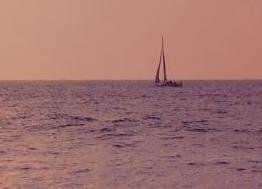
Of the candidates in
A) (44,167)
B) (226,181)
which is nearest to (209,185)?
(226,181)

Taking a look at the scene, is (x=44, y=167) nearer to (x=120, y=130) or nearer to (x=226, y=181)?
(x=226, y=181)

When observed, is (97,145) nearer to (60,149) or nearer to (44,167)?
(60,149)

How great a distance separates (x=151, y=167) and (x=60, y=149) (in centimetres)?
821

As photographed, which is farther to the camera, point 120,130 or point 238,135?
point 120,130

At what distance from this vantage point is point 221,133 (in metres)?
47.3

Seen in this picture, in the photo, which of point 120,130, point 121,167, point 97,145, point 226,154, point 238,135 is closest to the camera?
point 121,167

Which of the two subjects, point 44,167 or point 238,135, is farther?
point 238,135

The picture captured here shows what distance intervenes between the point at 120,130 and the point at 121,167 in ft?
69.0

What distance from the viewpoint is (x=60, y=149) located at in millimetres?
36031

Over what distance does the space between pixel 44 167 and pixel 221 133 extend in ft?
67.7

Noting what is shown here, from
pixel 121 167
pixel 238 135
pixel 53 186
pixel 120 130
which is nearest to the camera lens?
pixel 53 186

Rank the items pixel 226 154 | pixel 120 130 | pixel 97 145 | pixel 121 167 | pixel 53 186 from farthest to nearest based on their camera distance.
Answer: pixel 120 130 → pixel 97 145 → pixel 226 154 → pixel 121 167 → pixel 53 186

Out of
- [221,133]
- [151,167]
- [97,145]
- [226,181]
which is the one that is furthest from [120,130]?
[226,181]

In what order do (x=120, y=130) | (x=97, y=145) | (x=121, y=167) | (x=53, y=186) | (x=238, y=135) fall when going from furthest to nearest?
(x=120, y=130)
(x=238, y=135)
(x=97, y=145)
(x=121, y=167)
(x=53, y=186)
